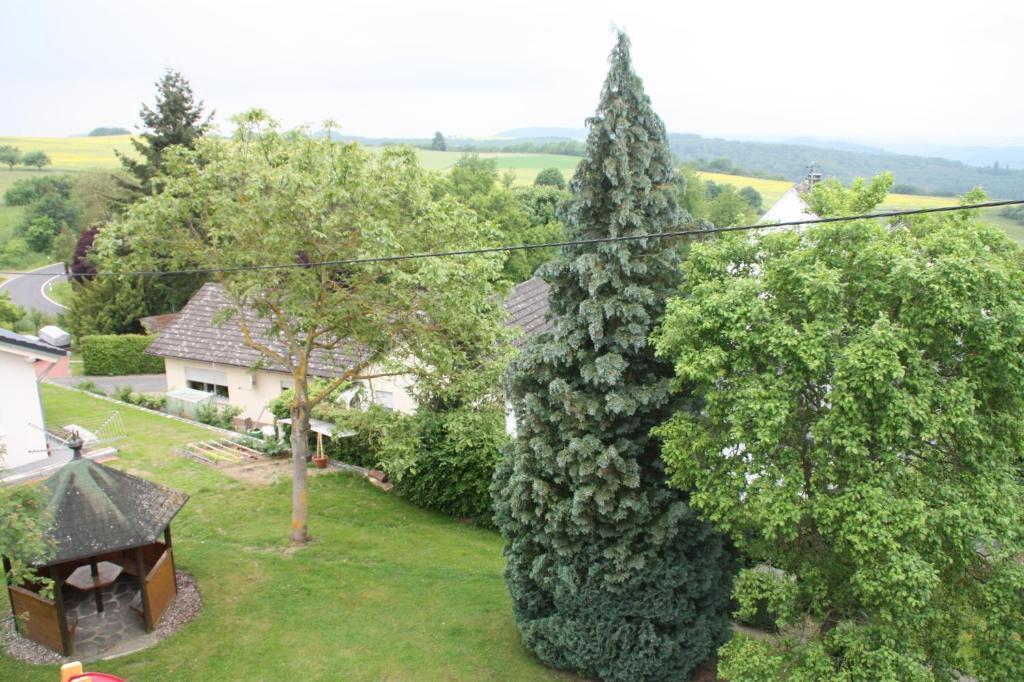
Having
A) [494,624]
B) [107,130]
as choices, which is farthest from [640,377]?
[107,130]

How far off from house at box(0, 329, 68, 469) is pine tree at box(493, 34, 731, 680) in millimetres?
14769

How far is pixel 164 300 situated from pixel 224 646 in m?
32.8

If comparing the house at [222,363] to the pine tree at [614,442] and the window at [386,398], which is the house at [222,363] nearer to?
the window at [386,398]

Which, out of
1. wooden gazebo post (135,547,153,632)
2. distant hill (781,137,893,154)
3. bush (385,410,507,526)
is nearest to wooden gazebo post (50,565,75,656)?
wooden gazebo post (135,547,153,632)

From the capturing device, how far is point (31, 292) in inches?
2379

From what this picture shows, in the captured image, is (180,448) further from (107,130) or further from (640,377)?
(107,130)

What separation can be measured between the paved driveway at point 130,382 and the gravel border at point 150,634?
1994 cm

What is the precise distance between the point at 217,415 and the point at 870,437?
900 inches

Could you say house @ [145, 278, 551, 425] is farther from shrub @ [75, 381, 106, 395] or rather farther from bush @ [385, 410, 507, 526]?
bush @ [385, 410, 507, 526]

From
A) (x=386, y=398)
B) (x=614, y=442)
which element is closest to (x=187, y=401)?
(x=386, y=398)

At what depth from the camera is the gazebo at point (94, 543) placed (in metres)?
11.6

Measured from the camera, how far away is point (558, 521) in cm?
1123

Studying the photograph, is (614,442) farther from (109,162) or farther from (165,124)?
(109,162)

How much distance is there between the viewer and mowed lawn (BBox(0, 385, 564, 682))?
11.8m
